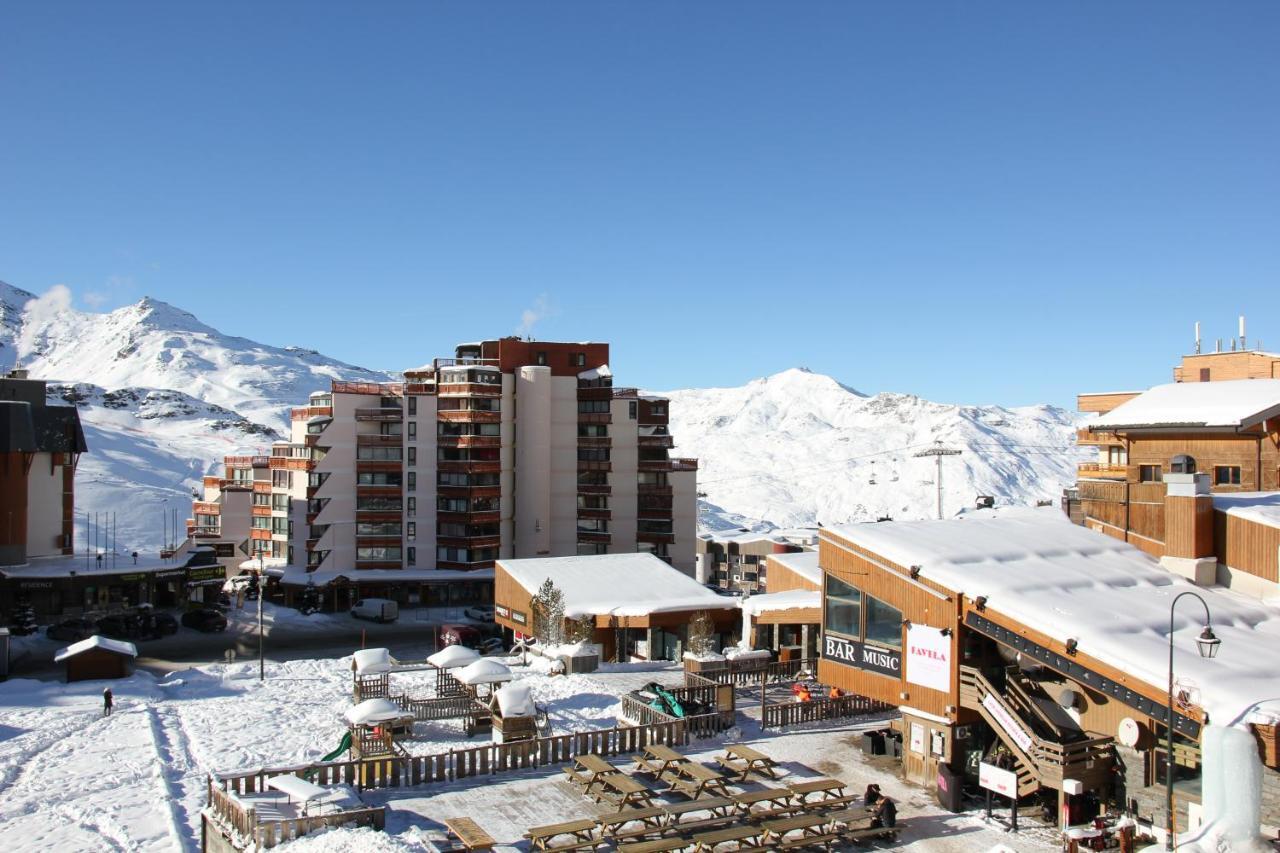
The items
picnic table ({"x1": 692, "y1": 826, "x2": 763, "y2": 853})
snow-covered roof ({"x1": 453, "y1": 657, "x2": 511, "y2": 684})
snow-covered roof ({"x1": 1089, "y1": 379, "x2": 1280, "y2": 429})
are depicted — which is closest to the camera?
picnic table ({"x1": 692, "y1": 826, "x2": 763, "y2": 853})

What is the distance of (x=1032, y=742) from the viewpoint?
20438 millimetres

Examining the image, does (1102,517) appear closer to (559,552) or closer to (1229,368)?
(1229,368)

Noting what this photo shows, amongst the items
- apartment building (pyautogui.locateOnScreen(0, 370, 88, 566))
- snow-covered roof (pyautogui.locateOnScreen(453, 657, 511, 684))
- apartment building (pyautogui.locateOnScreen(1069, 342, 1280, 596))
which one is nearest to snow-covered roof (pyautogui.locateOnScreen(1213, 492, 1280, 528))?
apartment building (pyautogui.locateOnScreen(1069, 342, 1280, 596))

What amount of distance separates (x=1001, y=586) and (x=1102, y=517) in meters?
9.85

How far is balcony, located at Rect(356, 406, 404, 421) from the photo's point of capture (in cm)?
6838

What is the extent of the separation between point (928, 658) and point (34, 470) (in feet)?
200

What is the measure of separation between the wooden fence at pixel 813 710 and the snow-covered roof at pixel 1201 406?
13.9 meters

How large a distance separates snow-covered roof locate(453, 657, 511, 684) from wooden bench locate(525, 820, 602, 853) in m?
11.9

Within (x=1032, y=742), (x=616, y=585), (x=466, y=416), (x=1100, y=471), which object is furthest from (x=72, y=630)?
(x=1100, y=471)

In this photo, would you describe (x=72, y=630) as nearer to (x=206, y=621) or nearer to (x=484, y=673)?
(x=206, y=621)

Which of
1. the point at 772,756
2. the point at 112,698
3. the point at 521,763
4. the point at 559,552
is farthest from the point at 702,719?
the point at 559,552

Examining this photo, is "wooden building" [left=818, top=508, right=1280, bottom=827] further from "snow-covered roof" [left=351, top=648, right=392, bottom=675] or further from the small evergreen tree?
the small evergreen tree

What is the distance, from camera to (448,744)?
27.6 m

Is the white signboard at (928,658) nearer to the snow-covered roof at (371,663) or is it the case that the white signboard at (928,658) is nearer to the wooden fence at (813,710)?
the wooden fence at (813,710)
